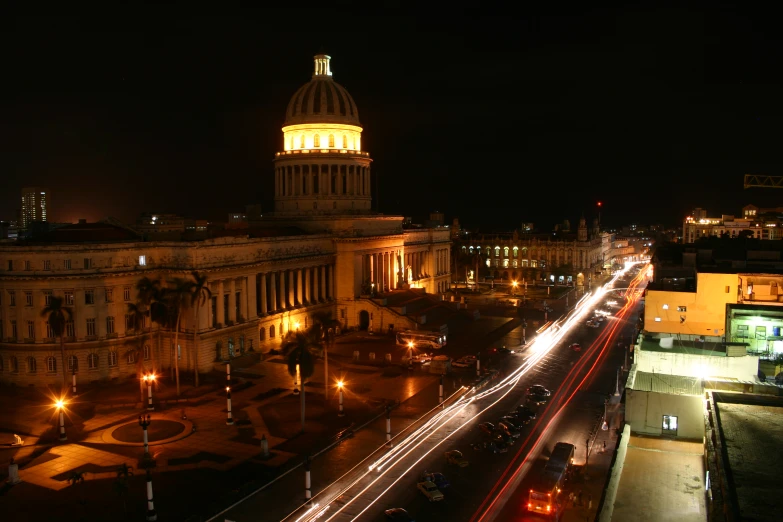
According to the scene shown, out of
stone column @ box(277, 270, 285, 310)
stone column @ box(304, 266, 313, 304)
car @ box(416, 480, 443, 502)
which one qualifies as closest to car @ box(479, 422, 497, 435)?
car @ box(416, 480, 443, 502)

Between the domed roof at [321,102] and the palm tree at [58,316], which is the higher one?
the domed roof at [321,102]

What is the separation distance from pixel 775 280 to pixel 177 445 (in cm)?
5592

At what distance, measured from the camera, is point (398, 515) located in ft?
112

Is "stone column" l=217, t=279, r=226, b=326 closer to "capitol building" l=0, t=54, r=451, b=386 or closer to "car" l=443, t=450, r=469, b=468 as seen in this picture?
"capitol building" l=0, t=54, r=451, b=386

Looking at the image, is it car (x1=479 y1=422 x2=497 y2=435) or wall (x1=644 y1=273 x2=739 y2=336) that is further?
wall (x1=644 y1=273 x2=739 y2=336)

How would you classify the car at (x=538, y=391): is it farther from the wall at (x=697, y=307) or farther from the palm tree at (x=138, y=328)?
the palm tree at (x=138, y=328)

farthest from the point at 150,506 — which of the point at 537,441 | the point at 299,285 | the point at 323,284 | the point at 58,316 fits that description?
the point at 323,284

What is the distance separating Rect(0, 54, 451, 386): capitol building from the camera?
60.1 m

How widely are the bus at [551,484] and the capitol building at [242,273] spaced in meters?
36.4

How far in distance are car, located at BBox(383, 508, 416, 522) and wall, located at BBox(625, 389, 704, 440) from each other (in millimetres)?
15994

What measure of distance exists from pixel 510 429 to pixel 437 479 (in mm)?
10738

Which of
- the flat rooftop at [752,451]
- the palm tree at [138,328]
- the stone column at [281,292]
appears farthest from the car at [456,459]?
the stone column at [281,292]

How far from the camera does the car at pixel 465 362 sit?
224ft

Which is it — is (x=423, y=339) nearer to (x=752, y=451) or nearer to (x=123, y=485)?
(x=123, y=485)
